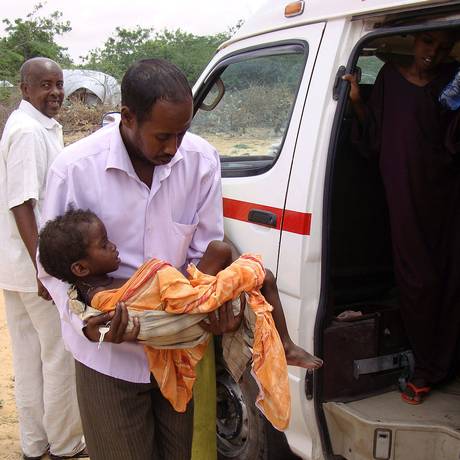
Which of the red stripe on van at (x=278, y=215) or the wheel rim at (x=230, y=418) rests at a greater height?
the red stripe on van at (x=278, y=215)

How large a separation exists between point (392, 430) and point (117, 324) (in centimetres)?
120

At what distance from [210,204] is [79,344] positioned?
61 centimetres

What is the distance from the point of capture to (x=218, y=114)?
3287 millimetres

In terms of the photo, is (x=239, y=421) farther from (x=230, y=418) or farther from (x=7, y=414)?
(x=7, y=414)

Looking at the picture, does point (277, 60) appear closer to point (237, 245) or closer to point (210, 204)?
point (237, 245)

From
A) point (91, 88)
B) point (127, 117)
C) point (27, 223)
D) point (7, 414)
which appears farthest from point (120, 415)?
point (91, 88)

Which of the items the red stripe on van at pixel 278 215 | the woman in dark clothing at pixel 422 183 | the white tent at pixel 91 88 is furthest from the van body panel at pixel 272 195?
the white tent at pixel 91 88

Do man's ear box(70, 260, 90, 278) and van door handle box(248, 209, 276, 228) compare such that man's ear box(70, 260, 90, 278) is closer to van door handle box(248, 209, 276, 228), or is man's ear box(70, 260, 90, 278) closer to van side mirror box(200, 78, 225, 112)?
van door handle box(248, 209, 276, 228)

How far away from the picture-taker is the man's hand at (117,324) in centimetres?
166

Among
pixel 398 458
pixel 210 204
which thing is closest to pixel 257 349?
pixel 210 204

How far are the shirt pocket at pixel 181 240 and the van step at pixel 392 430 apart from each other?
0.90 m

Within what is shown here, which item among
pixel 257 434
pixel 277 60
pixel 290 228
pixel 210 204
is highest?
pixel 277 60

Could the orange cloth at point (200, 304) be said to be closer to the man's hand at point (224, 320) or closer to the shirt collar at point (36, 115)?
the man's hand at point (224, 320)

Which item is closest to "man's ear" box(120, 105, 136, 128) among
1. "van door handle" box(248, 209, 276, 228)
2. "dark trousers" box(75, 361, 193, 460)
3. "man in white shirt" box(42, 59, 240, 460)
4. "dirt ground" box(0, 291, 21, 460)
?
"man in white shirt" box(42, 59, 240, 460)
